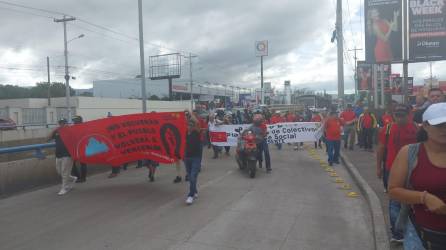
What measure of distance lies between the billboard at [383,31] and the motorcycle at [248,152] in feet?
43.8

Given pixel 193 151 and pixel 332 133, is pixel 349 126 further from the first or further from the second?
pixel 193 151

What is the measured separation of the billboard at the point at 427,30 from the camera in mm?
21672

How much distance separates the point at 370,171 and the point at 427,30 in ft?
44.0

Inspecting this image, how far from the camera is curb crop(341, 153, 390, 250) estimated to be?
5.81 metres

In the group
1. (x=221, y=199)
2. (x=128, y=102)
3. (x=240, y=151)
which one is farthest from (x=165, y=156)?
(x=128, y=102)

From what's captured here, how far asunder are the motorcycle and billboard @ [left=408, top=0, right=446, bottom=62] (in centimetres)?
1393

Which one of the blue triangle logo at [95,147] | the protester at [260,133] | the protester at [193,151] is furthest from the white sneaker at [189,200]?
the protester at [260,133]

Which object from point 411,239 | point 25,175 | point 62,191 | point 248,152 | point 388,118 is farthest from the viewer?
point 248,152

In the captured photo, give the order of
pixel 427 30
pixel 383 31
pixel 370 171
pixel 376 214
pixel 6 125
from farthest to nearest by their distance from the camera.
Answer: pixel 6 125 → pixel 383 31 → pixel 427 30 → pixel 370 171 → pixel 376 214

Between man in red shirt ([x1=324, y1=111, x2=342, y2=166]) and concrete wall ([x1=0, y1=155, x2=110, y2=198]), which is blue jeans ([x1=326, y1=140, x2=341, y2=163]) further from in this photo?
concrete wall ([x1=0, y1=155, x2=110, y2=198])

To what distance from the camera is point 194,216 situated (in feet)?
25.1

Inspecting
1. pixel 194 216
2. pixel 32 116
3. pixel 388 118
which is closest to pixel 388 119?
pixel 388 118

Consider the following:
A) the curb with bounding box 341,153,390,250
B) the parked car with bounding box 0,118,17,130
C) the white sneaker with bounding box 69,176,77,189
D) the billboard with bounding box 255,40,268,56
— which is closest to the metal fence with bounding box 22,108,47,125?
the parked car with bounding box 0,118,17,130

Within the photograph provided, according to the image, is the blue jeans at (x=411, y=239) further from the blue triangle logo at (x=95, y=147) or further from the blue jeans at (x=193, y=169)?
the blue triangle logo at (x=95, y=147)
